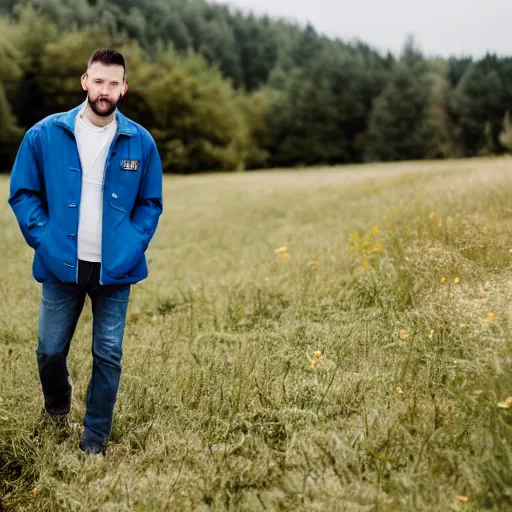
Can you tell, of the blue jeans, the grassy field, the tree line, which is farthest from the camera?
the tree line

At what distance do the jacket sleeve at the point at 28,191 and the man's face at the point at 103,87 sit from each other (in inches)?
14.6

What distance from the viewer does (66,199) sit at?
3.17 m

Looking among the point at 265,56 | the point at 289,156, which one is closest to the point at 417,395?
the point at 289,156

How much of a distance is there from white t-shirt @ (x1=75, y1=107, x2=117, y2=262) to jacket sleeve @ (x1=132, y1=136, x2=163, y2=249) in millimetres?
230

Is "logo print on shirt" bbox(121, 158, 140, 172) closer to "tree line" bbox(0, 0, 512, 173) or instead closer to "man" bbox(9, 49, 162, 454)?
"man" bbox(9, 49, 162, 454)

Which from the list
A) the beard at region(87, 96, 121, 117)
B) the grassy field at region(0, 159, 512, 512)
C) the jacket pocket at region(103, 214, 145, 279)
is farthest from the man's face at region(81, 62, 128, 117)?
the grassy field at region(0, 159, 512, 512)

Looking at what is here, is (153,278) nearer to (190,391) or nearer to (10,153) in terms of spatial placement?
(190,391)

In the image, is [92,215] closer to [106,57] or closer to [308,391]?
[106,57]

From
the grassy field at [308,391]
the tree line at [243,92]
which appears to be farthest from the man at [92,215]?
the tree line at [243,92]

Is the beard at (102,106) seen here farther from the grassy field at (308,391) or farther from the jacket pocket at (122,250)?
the grassy field at (308,391)

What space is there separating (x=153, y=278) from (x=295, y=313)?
9.82 ft

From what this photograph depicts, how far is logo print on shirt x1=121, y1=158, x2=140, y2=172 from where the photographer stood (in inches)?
129

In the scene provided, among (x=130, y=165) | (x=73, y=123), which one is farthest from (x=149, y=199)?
(x=73, y=123)

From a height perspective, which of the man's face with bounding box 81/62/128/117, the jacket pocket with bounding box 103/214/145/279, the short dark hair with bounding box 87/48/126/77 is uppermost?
the short dark hair with bounding box 87/48/126/77
